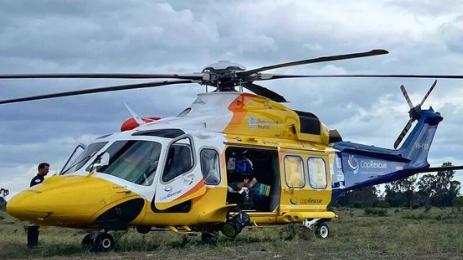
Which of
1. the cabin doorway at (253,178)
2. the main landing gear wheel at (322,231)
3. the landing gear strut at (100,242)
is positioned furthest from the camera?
the main landing gear wheel at (322,231)

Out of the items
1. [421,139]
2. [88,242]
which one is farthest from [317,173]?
[88,242]

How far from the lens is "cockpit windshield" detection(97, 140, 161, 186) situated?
13.4m

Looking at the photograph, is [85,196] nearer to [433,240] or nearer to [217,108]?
[217,108]

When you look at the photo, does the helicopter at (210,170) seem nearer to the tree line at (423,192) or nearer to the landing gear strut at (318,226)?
the landing gear strut at (318,226)

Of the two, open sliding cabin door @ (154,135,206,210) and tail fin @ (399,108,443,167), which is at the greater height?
tail fin @ (399,108,443,167)

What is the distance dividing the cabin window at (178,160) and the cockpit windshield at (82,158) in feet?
4.20

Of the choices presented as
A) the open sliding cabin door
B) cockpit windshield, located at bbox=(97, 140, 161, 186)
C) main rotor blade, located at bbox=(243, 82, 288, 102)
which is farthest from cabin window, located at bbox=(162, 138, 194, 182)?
main rotor blade, located at bbox=(243, 82, 288, 102)

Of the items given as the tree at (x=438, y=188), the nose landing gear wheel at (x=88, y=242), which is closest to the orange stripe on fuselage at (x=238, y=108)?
the nose landing gear wheel at (x=88, y=242)

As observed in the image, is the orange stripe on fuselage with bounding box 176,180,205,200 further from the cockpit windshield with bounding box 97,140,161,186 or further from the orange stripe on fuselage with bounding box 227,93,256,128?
the orange stripe on fuselage with bounding box 227,93,256,128

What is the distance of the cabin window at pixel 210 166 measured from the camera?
Result: 47.4 feet

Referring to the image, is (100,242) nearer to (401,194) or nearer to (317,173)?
(317,173)

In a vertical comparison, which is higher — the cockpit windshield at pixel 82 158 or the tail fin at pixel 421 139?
the tail fin at pixel 421 139

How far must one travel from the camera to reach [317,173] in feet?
56.0

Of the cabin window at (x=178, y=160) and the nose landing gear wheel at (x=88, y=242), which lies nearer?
the nose landing gear wheel at (x=88, y=242)
